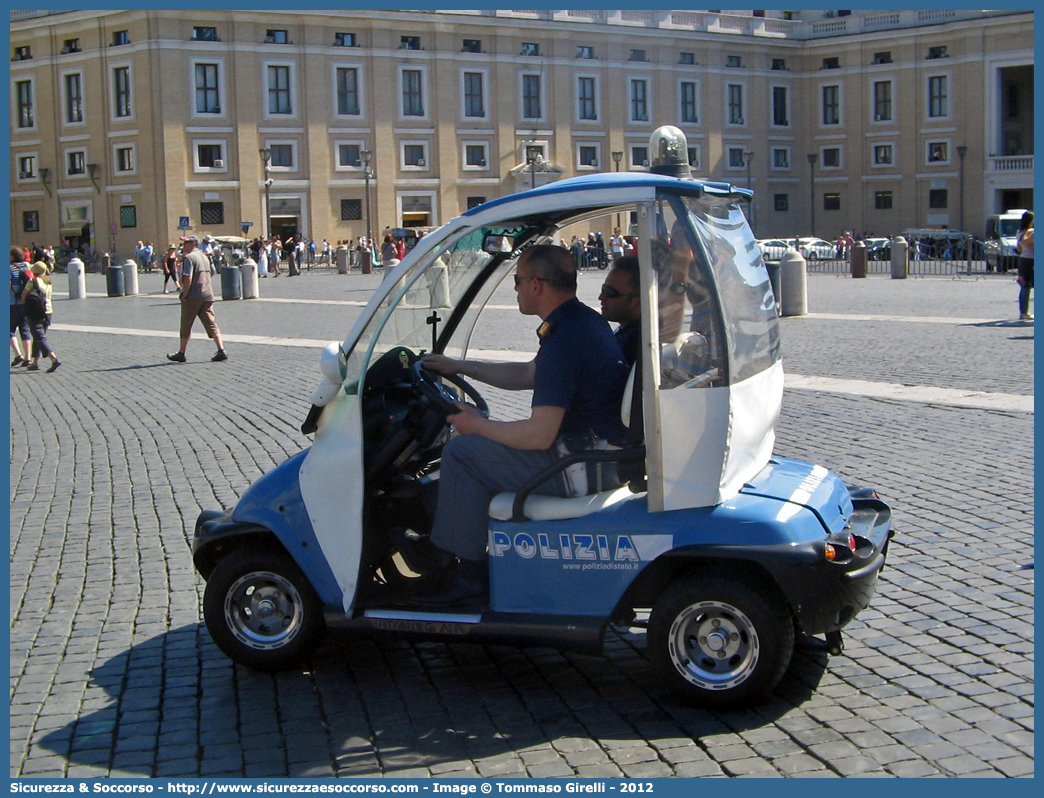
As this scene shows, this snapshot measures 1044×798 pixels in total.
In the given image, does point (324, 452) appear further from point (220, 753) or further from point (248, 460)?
point (248, 460)

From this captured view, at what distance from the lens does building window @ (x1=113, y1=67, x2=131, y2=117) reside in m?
61.7

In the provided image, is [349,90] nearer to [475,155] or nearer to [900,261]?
[475,155]

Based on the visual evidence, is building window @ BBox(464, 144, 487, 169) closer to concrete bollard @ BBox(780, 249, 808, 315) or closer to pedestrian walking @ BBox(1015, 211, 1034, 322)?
concrete bollard @ BBox(780, 249, 808, 315)

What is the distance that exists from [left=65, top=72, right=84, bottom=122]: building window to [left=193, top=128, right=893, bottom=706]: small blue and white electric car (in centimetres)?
6382

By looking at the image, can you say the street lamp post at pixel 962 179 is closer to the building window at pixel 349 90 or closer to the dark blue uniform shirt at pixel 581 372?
the building window at pixel 349 90

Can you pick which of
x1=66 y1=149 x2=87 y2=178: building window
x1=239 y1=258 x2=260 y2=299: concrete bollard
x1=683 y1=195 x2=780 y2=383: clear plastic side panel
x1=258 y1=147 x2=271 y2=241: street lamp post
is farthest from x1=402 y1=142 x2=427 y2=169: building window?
x1=683 y1=195 x2=780 y2=383: clear plastic side panel

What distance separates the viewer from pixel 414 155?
65.1 m

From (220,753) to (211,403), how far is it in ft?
27.5

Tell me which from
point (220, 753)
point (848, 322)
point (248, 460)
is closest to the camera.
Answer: point (220, 753)

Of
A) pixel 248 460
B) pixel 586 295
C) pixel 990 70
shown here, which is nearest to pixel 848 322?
pixel 586 295

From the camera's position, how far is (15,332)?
1650 centimetres

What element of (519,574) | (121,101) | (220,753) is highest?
(121,101)

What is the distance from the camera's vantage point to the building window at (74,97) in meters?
63.4

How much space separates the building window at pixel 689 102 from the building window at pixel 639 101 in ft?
7.51
